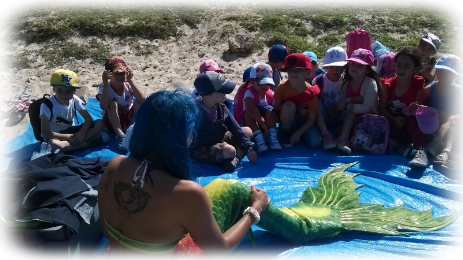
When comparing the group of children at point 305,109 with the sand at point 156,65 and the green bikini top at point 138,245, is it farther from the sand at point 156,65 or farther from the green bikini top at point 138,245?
the green bikini top at point 138,245

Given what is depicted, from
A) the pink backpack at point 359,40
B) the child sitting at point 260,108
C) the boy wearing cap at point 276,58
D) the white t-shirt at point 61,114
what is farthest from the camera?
the pink backpack at point 359,40

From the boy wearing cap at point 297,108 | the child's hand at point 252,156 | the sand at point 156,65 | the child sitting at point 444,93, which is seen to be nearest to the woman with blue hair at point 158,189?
the child's hand at point 252,156

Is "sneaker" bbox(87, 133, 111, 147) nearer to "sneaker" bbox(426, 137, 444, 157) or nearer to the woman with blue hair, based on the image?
the woman with blue hair

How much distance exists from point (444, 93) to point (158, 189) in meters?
3.20

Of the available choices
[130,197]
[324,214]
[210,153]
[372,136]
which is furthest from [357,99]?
[130,197]

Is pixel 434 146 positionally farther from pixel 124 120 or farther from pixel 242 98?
pixel 124 120

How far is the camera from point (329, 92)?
436cm

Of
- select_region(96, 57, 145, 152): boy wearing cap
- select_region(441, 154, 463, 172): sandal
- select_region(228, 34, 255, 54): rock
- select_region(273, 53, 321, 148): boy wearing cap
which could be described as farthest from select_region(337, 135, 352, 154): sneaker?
select_region(228, 34, 255, 54): rock

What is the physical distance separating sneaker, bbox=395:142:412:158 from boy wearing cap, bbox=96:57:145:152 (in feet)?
8.18

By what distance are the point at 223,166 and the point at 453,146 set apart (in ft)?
6.83

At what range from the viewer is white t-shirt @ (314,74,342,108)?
4324 mm

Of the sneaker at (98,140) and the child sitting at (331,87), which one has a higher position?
the child sitting at (331,87)

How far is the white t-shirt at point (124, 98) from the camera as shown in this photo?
4.28 metres

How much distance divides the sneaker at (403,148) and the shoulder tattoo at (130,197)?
9.38 feet
